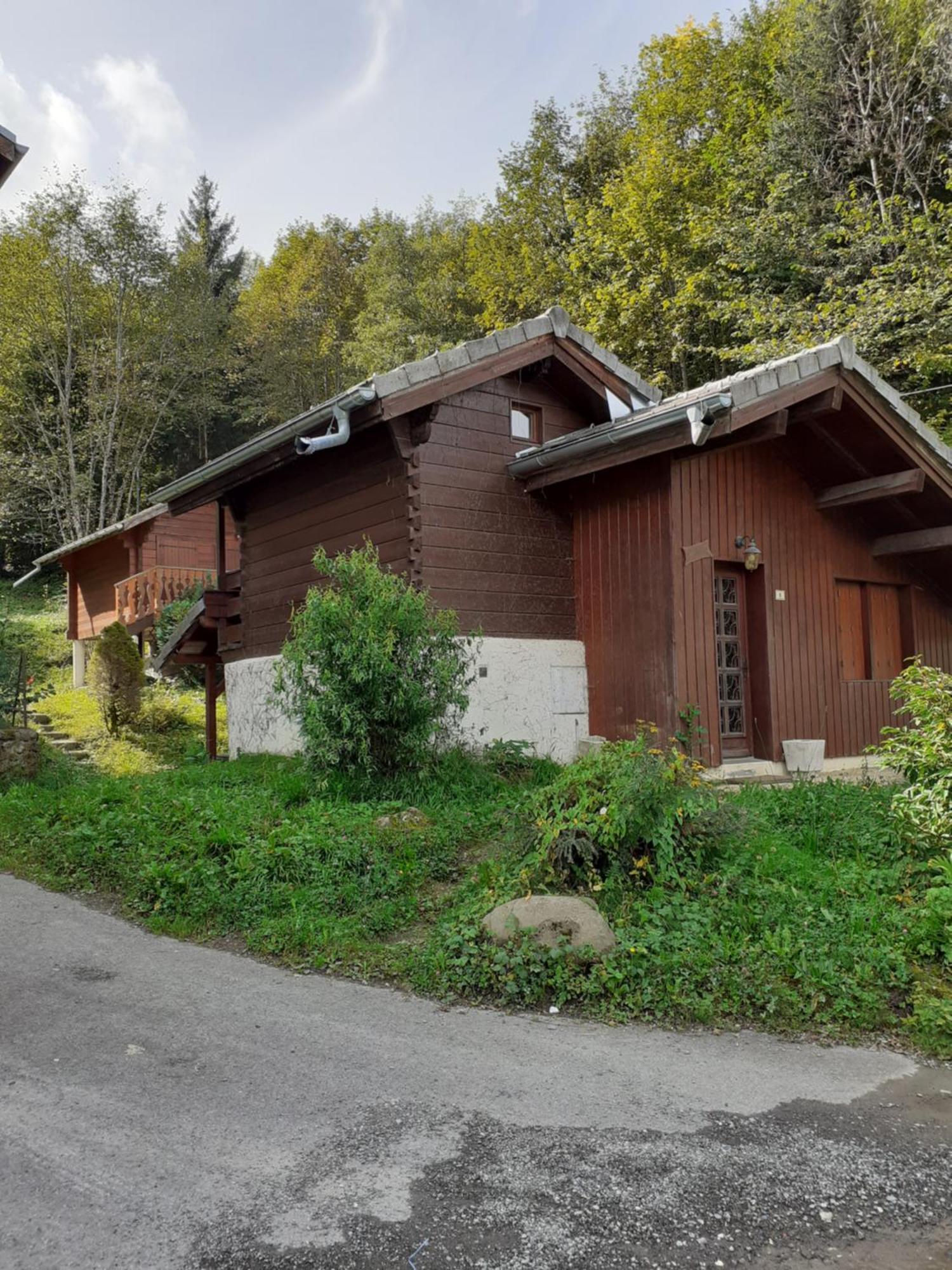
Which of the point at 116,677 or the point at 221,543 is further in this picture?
the point at 116,677

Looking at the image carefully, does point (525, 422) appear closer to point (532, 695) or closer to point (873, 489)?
point (532, 695)

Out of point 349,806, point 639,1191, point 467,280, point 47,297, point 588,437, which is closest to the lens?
point 639,1191

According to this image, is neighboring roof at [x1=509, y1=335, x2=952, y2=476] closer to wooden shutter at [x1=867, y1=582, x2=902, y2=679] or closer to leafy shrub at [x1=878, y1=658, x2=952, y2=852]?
wooden shutter at [x1=867, y1=582, x2=902, y2=679]

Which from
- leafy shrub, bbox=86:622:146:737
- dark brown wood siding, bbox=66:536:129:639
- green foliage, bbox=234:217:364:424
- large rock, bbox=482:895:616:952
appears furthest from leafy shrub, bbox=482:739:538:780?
→ green foliage, bbox=234:217:364:424

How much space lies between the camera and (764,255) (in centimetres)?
1959

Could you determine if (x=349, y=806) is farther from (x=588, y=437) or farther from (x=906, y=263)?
(x=906, y=263)

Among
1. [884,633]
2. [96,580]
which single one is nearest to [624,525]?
[884,633]

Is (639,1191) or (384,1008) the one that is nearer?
(639,1191)

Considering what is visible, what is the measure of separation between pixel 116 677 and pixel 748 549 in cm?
1082

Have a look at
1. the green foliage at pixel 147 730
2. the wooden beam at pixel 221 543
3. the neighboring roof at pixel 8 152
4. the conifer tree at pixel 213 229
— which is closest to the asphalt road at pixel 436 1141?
the neighboring roof at pixel 8 152

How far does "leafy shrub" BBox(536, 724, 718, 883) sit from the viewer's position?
548cm

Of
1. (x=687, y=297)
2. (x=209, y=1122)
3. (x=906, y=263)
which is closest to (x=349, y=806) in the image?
(x=209, y=1122)

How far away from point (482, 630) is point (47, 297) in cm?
2106

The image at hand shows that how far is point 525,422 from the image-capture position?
436 inches
